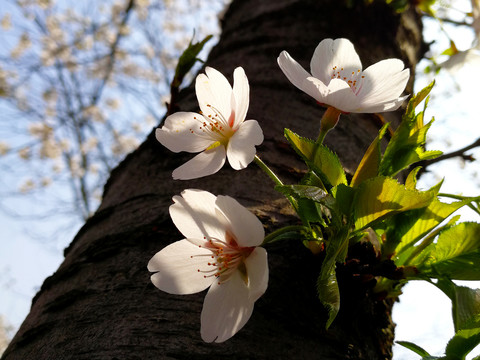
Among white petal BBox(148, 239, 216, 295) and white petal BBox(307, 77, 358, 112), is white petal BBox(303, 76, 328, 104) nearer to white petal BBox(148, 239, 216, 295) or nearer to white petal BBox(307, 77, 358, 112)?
white petal BBox(307, 77, 358, 112)

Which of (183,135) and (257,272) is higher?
(183,135)

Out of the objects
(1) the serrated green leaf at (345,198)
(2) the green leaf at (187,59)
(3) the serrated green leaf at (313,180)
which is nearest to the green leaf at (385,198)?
(1) the serrated green leaf at (345,198)

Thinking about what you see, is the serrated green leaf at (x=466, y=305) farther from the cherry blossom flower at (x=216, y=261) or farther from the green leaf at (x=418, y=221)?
the cherry blossom flower at (x=216, y=261)

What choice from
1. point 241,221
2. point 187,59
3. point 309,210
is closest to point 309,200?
point 309,210

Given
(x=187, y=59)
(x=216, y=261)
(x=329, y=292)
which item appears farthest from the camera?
(x=187, y=59)

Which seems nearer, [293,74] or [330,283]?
[330,283]

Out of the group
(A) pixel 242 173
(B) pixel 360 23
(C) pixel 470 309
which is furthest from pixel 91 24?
(C) pixel 470 309

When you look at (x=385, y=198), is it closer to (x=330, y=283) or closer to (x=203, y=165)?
(x=330, y=283)

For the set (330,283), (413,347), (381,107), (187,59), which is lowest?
(413,347)
